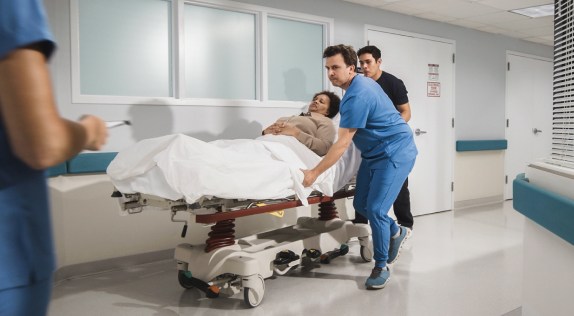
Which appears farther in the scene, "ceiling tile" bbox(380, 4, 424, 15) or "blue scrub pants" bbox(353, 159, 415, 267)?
"ceiling tile" bbox(380, 4, 424, 15)

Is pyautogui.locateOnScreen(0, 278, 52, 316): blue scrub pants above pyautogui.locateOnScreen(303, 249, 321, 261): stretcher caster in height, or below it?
above

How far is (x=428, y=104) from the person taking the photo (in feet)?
19.0

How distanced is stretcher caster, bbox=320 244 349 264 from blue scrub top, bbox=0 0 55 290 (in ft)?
9.68

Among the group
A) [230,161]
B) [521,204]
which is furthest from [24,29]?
[521,204]

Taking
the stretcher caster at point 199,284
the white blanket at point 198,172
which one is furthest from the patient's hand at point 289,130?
the stretcher caster at point 199,284

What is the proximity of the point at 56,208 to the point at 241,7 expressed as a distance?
7.36 feet

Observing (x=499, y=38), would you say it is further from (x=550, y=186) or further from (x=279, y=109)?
(x=550, y=186)

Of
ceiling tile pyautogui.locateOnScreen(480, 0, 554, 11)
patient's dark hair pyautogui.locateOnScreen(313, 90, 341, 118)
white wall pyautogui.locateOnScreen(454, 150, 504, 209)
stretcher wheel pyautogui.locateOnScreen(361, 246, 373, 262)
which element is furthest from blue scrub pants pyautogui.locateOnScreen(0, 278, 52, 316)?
white wall pyautogui.locateOnScreen(454, 150, 504, 209)

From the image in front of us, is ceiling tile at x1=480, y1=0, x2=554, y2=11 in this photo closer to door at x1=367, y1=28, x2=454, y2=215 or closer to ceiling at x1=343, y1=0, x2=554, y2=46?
ceiling at x1=343, y1=0, x2=554, y2=46

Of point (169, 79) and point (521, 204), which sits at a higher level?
point (169, 79)

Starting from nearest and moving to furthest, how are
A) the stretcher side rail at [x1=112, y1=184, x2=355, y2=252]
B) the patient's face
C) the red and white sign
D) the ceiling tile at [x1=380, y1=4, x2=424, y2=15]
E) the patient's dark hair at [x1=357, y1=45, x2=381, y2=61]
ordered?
1. the stretcher side rail at [x1=112, y1=184, x2=355, y2=252]
2. the patient's face
3. the patient's dark hair at [x1=357, y1=45, x2=381, y2=61]
4. the ceiling tile at [x1=380, y1=4, x2=424, y2=15]
5. the red and white sign

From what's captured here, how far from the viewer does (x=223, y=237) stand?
286 centimetres

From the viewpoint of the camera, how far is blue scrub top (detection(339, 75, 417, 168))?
2.90 m

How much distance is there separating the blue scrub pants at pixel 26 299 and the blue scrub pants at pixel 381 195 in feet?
8.00
